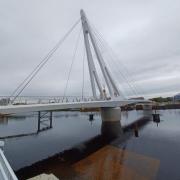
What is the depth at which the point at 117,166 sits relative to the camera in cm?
1366

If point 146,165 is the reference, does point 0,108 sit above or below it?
above

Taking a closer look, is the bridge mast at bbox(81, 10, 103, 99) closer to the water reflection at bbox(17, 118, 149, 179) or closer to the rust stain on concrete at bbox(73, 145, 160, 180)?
the water reflection at bbox(17, 118, 149, 179)

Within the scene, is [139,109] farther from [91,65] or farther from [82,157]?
[82,157]

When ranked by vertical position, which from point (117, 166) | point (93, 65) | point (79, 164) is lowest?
point (79, 164)

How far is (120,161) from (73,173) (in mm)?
4535

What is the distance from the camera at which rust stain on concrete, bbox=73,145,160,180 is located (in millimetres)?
12016

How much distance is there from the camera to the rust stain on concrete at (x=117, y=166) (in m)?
12.0

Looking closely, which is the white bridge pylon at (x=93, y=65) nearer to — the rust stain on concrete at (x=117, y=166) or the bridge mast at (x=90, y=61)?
the bridge mast at (x=90, y=61)

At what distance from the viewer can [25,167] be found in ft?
48.3

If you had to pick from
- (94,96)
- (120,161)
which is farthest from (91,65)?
(120,161)

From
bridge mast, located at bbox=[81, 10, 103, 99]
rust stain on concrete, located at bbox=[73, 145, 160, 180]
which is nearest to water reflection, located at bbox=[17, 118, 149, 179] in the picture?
rust stain on concrete, located at bbox=[73, 145, 160, 180]

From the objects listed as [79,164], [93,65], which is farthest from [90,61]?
[79,164]

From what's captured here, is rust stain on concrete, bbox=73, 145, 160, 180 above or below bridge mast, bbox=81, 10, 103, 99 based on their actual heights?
below

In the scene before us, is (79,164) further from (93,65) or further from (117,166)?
(93,65)
